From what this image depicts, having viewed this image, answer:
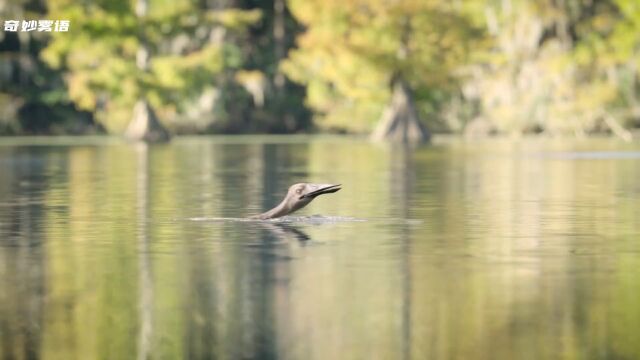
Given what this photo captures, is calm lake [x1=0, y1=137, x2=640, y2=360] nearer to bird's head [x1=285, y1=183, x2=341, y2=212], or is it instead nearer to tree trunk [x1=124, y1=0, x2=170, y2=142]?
bird's head [x1=285, y1=183, x2=341, y2=212]

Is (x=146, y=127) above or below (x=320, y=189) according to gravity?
below

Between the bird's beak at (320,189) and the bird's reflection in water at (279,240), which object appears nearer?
the bird's reflection in water at (279,240)

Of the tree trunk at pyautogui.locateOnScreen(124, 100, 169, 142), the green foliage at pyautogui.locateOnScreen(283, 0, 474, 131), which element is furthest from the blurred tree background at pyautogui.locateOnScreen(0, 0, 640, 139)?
the tree trunk at pyautogui.locateOnScreen(124, 100, 169, 142)

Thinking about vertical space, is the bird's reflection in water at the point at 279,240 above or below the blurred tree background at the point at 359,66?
below

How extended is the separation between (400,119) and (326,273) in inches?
2560

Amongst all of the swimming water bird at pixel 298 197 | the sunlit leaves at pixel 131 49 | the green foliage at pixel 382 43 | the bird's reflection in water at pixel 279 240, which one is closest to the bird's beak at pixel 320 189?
the swimming water bird at pixel 298 197

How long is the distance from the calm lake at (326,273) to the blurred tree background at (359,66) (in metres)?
46.4

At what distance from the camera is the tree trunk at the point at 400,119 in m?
78.6

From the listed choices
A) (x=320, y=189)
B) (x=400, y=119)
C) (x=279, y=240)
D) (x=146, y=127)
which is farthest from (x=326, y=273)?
(x=146, y=127)

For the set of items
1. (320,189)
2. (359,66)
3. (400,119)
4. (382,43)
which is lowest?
(320,189)

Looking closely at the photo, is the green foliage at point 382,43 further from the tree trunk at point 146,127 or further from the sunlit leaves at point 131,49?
the tree trunk at point 146,127

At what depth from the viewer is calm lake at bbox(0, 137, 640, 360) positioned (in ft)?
33.8

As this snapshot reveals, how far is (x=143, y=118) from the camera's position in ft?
261

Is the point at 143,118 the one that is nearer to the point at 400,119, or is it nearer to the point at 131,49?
the point at 131,49
